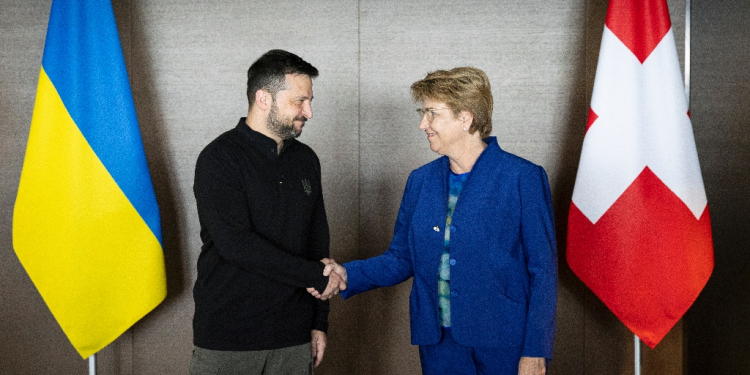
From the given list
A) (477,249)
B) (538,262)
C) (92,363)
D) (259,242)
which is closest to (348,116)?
(259,242)

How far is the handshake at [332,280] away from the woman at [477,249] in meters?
0.29

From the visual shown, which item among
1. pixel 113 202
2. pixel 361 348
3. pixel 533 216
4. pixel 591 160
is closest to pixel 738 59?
pixel 591 160

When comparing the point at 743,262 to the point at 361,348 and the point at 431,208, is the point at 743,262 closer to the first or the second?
the point at 431,208

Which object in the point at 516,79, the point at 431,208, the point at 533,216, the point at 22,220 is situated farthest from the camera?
the point at 516,79

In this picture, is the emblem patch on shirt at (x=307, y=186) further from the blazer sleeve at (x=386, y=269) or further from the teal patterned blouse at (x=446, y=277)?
the teal patterned blouse at (x=446, y=277)

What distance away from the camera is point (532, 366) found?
1830 mm

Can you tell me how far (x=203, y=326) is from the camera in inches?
79.0

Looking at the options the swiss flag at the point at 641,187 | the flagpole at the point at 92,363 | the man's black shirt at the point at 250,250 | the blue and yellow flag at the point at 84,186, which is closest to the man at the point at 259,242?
the man's black shirt at the point at 250,250

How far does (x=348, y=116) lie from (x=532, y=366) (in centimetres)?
160

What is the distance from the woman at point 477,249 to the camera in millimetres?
1866

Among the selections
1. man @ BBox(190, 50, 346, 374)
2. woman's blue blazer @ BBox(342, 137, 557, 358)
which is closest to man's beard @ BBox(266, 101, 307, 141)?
man @ BBox(190, 50, 346, 374)

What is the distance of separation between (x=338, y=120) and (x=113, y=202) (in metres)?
1.10

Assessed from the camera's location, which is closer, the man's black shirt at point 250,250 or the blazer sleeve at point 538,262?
the blazer sleeve at point 538,262

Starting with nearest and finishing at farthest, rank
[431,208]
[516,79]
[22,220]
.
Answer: [431,208] < [22,220] < [516,79]
